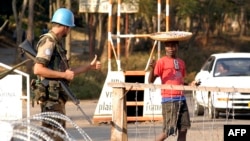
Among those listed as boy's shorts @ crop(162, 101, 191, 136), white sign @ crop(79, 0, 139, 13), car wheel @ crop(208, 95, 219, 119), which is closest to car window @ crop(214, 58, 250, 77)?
car wheel @ crop(208, 95, 219, 119)

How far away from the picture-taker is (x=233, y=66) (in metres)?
22.6

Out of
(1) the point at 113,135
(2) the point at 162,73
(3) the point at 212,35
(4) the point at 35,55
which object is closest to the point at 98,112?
(2) the point at 162,73

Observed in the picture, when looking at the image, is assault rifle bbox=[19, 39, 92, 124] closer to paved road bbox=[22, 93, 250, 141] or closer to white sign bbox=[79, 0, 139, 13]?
paved road bbox=[22, 93, 250, 141]

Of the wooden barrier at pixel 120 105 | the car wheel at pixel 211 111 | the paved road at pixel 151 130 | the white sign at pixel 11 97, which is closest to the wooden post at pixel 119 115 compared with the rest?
the wooden barrier at pixel 120 105

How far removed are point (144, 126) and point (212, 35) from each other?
204ft

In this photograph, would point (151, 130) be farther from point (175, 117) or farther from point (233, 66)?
point (175, 117)

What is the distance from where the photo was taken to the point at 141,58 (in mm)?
42594

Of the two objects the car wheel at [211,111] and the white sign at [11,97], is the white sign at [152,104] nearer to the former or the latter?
the car wheel at [211,111]

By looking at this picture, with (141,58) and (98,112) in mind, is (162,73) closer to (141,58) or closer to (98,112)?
(98,112)

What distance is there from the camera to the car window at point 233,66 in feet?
73.2

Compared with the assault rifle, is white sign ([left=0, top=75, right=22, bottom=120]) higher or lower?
lower

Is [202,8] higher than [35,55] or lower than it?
lower

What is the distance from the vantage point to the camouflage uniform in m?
9.98

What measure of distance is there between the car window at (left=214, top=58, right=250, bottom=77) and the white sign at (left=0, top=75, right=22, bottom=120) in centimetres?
922
